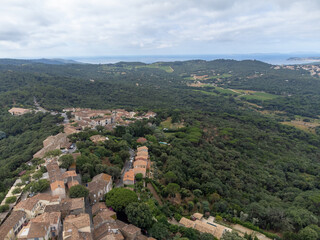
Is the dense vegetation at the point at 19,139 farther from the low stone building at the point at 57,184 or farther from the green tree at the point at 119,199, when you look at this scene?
the green tree at the point at 119,199

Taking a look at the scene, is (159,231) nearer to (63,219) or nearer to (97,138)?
(63,219)

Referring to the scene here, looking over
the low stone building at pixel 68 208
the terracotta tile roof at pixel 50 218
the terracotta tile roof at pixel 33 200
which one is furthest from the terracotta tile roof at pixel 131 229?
the terracotta tile roof at pixel 33 200

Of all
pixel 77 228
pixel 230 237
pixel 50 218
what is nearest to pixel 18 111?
pixel 50 218

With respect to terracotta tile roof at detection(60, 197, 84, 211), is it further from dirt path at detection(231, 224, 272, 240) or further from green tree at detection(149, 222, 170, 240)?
dirt path at detection(231, 224, 272, 240)

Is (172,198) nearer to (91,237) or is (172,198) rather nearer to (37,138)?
(91,237)

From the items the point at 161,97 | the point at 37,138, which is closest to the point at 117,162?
the point at 37,138
